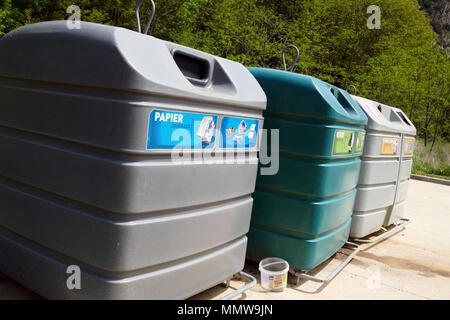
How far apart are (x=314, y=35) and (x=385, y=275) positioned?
16.8m

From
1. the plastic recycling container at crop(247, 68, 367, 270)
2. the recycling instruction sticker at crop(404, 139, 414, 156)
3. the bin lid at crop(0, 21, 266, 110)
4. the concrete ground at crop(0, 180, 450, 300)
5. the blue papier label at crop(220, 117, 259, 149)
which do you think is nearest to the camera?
the bin lid at crop(0, 21, 266, 110)

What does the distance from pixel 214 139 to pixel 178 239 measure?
0.51 meters

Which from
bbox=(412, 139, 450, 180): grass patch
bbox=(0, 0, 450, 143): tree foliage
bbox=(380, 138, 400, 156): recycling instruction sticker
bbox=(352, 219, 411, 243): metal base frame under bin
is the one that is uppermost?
bbox=(0, 0, 450, 143): tree foliage

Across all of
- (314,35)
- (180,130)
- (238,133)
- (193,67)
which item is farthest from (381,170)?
(314,35)

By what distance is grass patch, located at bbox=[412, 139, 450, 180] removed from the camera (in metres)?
10.5

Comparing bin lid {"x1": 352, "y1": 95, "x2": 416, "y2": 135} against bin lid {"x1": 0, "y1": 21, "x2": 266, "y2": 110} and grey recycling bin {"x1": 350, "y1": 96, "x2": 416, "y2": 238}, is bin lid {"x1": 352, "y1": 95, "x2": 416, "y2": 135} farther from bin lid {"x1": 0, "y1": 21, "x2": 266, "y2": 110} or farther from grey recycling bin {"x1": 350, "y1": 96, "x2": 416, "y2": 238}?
bin lid {"x1": 0, "y1": 21, "x2": 266, "y2": 110}

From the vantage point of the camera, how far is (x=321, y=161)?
2406 millimetres

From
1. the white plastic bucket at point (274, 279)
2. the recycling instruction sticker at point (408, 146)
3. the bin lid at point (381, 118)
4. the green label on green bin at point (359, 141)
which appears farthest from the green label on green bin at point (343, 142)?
the recycling instruction sticker at point (408, 146)

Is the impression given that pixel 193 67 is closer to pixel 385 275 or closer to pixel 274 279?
pixel 274 279

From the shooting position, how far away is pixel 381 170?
137 inches

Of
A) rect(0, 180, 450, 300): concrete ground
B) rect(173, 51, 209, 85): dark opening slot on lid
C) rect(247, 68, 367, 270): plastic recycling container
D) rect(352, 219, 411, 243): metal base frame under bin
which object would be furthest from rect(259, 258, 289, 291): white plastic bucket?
rect(352, 219, 411, 243): metal base frame under bin

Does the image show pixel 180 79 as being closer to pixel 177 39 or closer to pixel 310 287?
pixel 310 287

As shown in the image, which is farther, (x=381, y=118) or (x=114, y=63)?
(x=381, y=118)

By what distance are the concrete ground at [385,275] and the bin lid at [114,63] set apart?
1160 millimetres
